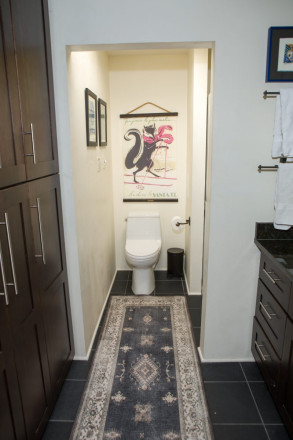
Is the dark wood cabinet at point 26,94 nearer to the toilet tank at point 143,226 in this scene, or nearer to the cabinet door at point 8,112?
the cabinet door at point 8,112

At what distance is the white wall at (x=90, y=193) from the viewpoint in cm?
204

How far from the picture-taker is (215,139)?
186cm

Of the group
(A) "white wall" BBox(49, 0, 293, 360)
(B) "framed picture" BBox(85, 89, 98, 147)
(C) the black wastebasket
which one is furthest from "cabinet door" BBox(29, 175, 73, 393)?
(C) the black wastebasket

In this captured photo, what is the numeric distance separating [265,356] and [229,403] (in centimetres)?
37

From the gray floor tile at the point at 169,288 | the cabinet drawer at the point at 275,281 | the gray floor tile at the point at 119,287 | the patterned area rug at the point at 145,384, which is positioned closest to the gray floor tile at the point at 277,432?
the patterned area rug at the point at 145,384

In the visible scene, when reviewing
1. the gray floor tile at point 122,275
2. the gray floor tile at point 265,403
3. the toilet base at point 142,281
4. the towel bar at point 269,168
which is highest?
the towel bar at point 269,168

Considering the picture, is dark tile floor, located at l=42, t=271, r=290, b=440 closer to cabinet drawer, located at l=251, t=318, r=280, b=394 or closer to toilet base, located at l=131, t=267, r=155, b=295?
cabinet drawer, located at l=251, t=318, r=280, b=394

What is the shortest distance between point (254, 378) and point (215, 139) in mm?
1665

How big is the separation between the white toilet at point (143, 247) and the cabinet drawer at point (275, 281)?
133cm

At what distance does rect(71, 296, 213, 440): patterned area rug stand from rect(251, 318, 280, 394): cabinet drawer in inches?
16.9

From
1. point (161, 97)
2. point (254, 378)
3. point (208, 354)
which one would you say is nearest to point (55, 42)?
point (161, 97)

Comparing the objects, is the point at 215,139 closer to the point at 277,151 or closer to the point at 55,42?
the point at 277,151

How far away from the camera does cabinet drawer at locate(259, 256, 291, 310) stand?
158 centimetres

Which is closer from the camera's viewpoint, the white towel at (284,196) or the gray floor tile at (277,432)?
the gray floor tile at (277,432)
